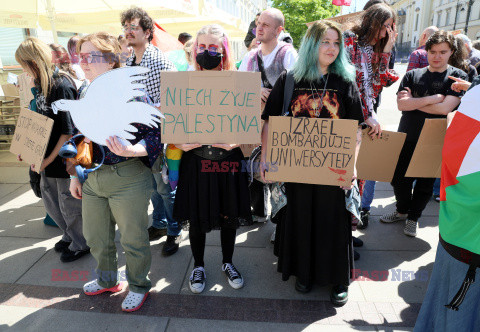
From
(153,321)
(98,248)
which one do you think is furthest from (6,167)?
(153,321)

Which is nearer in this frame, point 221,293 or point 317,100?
point 317,100

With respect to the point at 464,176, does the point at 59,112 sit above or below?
above

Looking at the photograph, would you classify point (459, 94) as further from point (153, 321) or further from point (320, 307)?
point (153, 321)

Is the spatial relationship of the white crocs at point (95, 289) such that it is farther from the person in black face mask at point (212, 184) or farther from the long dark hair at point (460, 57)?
the long dark hair at point (460, 57)

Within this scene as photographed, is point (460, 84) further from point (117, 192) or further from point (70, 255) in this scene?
point (70, 255)

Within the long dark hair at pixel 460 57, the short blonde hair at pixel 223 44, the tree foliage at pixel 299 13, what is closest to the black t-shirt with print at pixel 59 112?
the short blonde hair at pixel 223 44

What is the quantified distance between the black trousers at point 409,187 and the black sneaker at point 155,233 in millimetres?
2626

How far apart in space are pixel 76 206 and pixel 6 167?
12.6 feet

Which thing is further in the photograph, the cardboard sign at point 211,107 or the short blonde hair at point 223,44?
the short blonde hair at point 223,44

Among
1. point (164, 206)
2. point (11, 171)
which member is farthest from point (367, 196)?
point (11, 171)

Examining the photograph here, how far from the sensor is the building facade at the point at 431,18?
1775 inches

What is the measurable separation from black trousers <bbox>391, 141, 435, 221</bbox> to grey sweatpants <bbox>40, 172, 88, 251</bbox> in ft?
10.9

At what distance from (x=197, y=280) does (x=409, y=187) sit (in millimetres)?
2526

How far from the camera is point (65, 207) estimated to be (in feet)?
9.86
